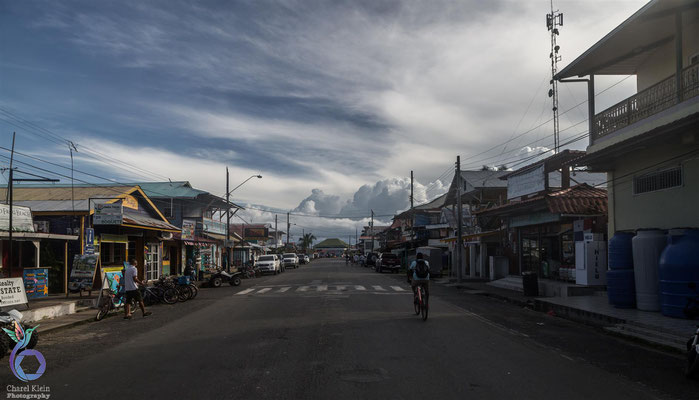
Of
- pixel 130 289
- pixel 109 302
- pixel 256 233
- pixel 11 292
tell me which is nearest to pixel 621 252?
pixel 130 289

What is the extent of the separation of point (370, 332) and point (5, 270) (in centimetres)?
1526

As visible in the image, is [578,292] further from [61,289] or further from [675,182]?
[61,289]

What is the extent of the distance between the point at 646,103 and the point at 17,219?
71.1ft

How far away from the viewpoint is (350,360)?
8180 millimetres

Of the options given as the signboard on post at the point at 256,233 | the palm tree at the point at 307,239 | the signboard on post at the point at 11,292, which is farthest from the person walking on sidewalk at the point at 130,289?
the palm tree at the point at 307,239

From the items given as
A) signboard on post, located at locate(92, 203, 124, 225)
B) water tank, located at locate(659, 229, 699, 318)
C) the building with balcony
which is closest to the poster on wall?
signboard on post, located at locate(92, 203, 124, 225)

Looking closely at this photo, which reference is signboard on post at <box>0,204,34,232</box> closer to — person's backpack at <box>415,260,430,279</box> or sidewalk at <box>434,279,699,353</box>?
person's backpack at <box>415,260,430,279</box>

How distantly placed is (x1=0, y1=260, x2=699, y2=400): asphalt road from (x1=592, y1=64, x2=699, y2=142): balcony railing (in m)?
6.92

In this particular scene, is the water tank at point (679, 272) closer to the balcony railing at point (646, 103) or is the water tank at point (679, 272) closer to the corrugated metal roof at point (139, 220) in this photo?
the balcony railing at point (646, 103)

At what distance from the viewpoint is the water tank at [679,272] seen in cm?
1201

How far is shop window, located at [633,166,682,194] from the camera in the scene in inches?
558

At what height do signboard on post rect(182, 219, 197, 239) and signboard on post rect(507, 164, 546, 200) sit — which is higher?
signboard on post rect(507, 164, 546, 200)

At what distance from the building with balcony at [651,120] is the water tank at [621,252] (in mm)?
1092

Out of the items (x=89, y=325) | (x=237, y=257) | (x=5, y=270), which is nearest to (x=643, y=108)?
(x=89, y=325)
